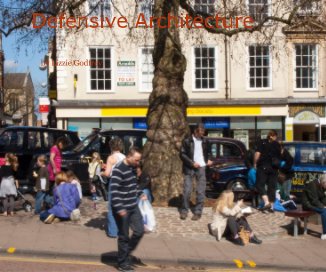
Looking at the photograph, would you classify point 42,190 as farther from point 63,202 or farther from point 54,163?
point 63,202

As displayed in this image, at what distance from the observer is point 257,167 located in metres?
13.8

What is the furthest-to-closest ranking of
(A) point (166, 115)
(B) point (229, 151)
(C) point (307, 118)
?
(C) point (307, 118)
(B) point (229, 151)
(A) point (166, 115)

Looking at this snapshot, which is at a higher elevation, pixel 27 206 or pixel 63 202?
pixel 63 202

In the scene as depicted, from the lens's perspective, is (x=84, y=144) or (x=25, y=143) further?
(x=25, y=143)

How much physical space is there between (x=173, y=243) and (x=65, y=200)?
2.62 meters

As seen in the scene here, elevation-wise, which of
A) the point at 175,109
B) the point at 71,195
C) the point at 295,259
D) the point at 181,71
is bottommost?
the point at 295,259

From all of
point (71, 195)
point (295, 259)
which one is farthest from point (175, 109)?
point (295, 259)

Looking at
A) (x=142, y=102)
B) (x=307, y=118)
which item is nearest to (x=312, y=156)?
(x=307, y=118)

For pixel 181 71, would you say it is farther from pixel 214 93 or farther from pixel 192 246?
pixel 214 93

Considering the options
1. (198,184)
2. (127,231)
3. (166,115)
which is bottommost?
(127,231)

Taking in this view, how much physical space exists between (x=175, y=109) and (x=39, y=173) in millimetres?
3365

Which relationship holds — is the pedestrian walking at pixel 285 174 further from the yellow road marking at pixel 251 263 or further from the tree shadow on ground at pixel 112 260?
the tree shadow on ground at pixel 112 260

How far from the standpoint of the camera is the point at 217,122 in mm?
31016

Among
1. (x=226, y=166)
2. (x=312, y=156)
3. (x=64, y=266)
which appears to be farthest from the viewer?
(x=226, y=166)
